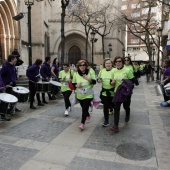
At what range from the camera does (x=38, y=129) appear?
5.87m

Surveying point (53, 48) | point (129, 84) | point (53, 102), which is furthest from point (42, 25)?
point (129, 84)

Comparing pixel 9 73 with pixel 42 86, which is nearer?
pixel 9 73

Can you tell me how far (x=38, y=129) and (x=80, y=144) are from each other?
1504mm

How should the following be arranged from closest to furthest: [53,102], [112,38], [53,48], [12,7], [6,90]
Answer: [6,90] → [53,102] → [12,7] → [53,48] → [112,38]

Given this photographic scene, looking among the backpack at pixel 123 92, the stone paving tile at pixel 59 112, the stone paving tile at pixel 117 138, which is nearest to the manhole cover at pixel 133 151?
the stone paving tile at pixel 117 138

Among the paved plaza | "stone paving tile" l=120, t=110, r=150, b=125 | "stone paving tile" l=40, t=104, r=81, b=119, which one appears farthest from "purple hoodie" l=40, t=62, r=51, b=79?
"stone paving tile" l=120, t=110, r=150, b=125

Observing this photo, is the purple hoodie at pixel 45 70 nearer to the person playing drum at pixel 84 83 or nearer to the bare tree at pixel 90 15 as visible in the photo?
the person playing drum at pixel 84 83

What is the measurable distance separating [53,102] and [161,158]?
6.28 m

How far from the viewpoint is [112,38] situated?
1495 inches

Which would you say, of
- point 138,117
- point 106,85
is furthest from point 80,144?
point 138,117

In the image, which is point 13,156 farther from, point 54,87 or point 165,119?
point 54,87

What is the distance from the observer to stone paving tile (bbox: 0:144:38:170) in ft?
12.6

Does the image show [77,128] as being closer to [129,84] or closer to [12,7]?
[129,84]

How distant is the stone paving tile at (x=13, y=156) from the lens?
3844 millimetres
